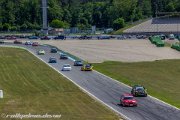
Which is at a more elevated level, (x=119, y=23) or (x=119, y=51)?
(x=119, y=23)

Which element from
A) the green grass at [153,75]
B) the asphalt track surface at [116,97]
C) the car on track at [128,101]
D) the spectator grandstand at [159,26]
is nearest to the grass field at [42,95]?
the asphalt track surface at [116,97]

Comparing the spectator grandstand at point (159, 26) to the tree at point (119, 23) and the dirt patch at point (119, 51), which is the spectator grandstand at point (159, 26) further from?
the dirt patch at point (119, 51)

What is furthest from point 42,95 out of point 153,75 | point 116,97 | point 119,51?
point 119,51

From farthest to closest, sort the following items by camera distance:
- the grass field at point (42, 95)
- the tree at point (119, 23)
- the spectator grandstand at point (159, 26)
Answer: the tree at point (119, 23) → the spectator grandstand at point (159, 26) → the grass field at point (42, 95)

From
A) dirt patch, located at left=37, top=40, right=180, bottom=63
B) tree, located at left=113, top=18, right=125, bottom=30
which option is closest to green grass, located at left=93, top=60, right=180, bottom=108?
dirt patch, located at left=37, top=40, right=180, bottom=63

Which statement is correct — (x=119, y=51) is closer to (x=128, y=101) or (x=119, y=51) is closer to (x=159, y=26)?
(x=159, y=26)

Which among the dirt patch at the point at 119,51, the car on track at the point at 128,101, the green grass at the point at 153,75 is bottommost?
the dirt patch at the point at 119,51
